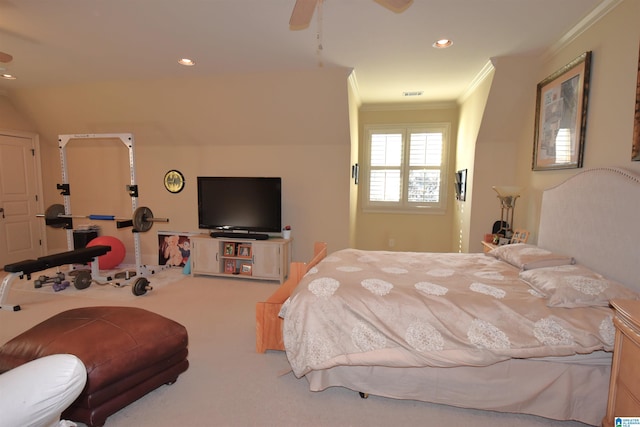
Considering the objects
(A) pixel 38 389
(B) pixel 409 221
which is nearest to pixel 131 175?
(A) pixel 38 389

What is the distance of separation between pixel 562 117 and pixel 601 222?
123 centimetres

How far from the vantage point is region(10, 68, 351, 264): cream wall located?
3.98 metres

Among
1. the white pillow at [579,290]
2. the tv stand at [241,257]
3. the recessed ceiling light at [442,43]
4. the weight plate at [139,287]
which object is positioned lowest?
the weight plate at [139,287]

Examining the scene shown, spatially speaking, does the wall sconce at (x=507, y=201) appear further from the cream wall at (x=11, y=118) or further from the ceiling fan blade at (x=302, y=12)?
the cream wall at (x=11, y=118)

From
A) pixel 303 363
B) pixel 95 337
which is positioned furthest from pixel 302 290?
pixel 95 337

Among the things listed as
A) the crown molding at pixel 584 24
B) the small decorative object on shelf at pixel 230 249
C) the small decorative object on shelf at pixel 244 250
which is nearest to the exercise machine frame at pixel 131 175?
the small decorative object on shelf at pixel 230 249

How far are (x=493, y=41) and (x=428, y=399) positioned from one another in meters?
3.20

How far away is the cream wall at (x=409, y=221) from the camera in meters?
5.05

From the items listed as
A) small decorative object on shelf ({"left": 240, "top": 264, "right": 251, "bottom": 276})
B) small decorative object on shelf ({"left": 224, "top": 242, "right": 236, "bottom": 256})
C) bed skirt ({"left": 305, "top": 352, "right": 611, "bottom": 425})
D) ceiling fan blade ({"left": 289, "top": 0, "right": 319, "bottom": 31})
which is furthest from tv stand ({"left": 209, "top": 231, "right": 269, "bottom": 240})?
ceiling fan blade ({"left": 289, "top": 0, "right": 319, "bottom": 31})

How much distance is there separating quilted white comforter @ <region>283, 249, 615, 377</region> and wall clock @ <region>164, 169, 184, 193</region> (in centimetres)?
366

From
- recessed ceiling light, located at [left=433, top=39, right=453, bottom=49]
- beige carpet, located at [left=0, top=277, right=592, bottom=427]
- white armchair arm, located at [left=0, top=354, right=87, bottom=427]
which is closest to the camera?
white armchair arm, located at [left=0, top=354, right=87, bottom=427]

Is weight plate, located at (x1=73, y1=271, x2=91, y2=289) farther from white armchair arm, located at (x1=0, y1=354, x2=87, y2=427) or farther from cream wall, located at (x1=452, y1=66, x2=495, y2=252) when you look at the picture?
cream wall, located at (x1=452, y1=66, x2=495, y2=252)

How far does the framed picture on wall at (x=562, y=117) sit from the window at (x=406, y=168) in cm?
186

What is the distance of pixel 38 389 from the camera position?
825 millimetres
